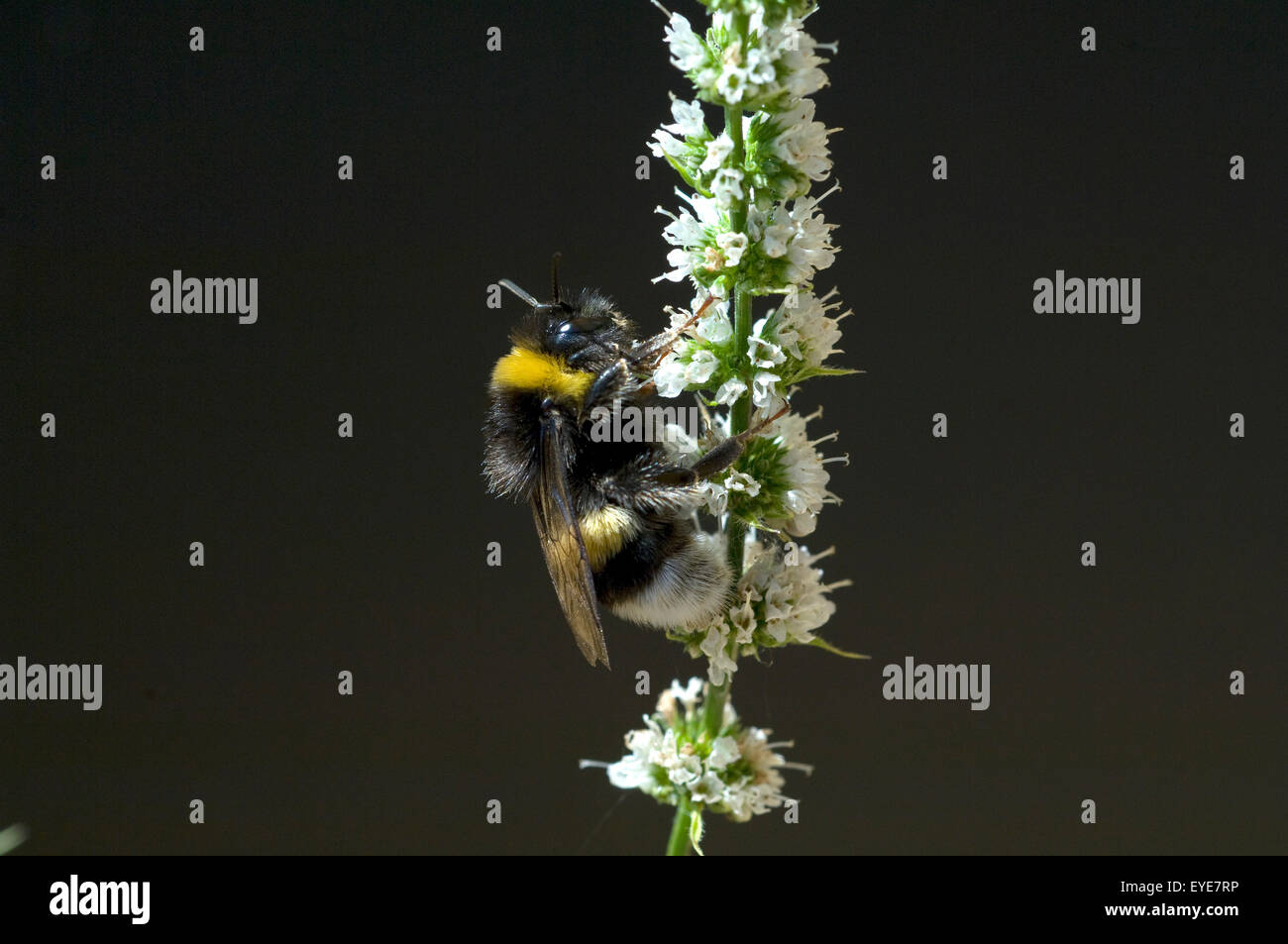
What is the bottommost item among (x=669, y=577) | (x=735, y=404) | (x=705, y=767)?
(x=705, y=767)

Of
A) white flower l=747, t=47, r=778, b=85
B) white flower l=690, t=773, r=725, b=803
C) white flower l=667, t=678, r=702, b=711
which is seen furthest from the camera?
white flower l=667, t=678, r=702, b=711

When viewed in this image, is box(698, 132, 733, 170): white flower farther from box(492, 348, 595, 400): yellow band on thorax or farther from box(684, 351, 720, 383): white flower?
box(492, 348, 595, 400): yellow band on thorax

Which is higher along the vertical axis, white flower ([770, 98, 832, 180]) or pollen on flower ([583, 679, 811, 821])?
white flower ([770, 98, 832, 180])

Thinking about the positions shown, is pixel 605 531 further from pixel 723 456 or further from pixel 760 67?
pixel 760 67

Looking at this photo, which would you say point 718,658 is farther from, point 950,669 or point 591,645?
point 950,669

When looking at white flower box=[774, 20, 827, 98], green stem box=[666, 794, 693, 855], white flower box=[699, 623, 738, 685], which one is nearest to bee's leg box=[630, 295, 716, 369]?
white flower box=[774, 20, 827, 98]

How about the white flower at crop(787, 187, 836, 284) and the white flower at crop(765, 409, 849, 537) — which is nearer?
the white flower at crop(787, 187, 836, 284)

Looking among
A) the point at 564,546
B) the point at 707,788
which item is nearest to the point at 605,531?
the point at 564,546

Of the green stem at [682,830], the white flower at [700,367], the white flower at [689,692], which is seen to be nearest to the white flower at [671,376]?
the white flower at [700,367]
